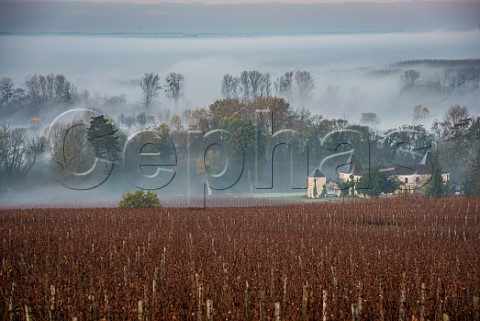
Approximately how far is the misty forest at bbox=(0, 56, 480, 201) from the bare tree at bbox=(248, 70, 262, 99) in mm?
121

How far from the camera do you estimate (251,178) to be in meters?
Answer: 82.9

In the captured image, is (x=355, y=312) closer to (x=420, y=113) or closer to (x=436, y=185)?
(x=436, y=185)

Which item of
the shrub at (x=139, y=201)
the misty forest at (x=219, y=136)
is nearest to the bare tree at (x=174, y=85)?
the misty forest at (x=219, y=136)

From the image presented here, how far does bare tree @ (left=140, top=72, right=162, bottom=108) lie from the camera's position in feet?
330

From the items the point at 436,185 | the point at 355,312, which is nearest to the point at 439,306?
the point at 355,312

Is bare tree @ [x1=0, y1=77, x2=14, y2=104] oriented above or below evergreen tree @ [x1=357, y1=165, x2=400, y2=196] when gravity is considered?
above

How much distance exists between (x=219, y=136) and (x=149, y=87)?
18125 millimetres

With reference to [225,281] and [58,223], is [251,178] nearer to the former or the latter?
[58,223]

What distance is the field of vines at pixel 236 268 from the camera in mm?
14914

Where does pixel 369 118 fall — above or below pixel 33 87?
below

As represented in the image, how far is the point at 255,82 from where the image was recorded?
106 metres

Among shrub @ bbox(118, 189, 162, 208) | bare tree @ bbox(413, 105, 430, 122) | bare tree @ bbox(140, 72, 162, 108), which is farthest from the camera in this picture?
bare tree @ bbox(413, 105, 430, 122)

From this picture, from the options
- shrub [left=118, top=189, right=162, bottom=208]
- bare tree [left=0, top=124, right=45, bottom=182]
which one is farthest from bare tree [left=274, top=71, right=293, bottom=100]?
shrub [left=118, top=189, right=162, bottom=208]

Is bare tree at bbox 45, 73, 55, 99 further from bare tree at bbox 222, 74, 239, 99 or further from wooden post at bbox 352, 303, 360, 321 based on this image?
wooden post at bbox 352, 303, 360, 321
